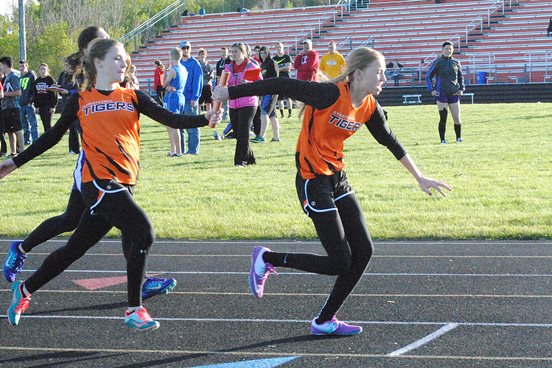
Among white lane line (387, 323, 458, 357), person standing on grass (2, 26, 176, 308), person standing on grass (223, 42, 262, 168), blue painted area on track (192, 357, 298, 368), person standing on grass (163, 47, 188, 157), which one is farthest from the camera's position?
person standing on grass (163, 47, 188, 157)

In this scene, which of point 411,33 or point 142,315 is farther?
point 411,33

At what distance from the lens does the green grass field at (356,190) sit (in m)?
10.4

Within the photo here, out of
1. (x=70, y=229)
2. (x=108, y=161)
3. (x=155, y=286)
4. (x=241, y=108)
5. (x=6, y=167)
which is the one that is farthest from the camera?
(x=241, y=108)

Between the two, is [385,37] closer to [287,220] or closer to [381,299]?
[287,220]

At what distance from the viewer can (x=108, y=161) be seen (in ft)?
19.6

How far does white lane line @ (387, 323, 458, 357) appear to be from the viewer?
18.0 ft

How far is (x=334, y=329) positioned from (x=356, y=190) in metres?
7.08

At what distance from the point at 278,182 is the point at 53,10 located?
60435mm

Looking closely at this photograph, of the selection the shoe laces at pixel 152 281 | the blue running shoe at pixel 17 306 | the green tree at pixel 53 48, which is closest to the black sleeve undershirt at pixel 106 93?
the blue running shoe at pixel 17 306

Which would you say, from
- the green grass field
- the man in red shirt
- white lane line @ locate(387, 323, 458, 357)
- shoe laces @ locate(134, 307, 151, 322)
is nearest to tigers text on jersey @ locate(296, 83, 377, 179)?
white lane line @ locate(387, 323, 458, 357)

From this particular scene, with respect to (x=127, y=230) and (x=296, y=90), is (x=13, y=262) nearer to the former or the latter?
(x=127, y=230)

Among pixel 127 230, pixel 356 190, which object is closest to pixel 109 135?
pixel 127 230

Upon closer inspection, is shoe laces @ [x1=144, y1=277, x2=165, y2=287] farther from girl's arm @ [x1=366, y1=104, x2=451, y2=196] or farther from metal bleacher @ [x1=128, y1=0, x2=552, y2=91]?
metal bleacher @ [x1=128, y1=0, x2=552, y2=91]

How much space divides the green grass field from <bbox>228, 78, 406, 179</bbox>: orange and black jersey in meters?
4.04
